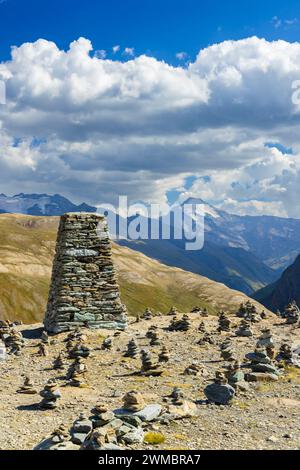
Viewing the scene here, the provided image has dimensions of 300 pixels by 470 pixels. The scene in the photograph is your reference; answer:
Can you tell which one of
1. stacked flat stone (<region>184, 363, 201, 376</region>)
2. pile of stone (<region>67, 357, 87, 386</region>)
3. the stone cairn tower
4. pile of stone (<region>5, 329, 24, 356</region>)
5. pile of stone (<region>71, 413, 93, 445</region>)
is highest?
the stone cairn tower

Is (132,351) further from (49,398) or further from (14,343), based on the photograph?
(49,398)

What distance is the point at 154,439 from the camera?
1177 centimetres

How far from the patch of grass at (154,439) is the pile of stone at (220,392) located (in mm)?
3797

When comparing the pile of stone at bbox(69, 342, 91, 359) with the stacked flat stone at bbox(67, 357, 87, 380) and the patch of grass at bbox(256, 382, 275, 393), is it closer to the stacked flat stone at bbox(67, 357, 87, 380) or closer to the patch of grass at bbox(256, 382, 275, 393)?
the stacked flat stone at bbox(67, 357, 87, 380)

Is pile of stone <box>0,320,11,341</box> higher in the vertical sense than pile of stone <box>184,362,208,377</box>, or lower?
lower

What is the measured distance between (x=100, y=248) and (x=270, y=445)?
20333mm

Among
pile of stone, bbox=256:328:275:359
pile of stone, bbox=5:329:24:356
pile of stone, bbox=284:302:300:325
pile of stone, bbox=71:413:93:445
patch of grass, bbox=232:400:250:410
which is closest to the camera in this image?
pile of stone, bbox=71:413:93:445

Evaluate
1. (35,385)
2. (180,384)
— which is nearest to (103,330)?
(35,385)

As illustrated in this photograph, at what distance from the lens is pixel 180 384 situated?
17797mm

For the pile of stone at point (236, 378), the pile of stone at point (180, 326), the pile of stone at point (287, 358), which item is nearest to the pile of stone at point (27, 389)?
the pile of stone at point (236, 378)

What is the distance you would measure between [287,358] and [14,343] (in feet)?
46.7

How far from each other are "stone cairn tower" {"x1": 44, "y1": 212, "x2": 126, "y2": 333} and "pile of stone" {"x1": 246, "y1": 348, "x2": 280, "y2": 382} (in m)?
11.8

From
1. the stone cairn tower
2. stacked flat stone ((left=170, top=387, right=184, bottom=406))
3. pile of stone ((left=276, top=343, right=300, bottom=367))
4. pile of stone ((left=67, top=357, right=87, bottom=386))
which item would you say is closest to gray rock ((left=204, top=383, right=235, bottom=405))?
stacked flat stone ((left=170, top=387, right=184, bottom=406))

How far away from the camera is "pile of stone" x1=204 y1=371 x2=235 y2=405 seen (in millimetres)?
15219
